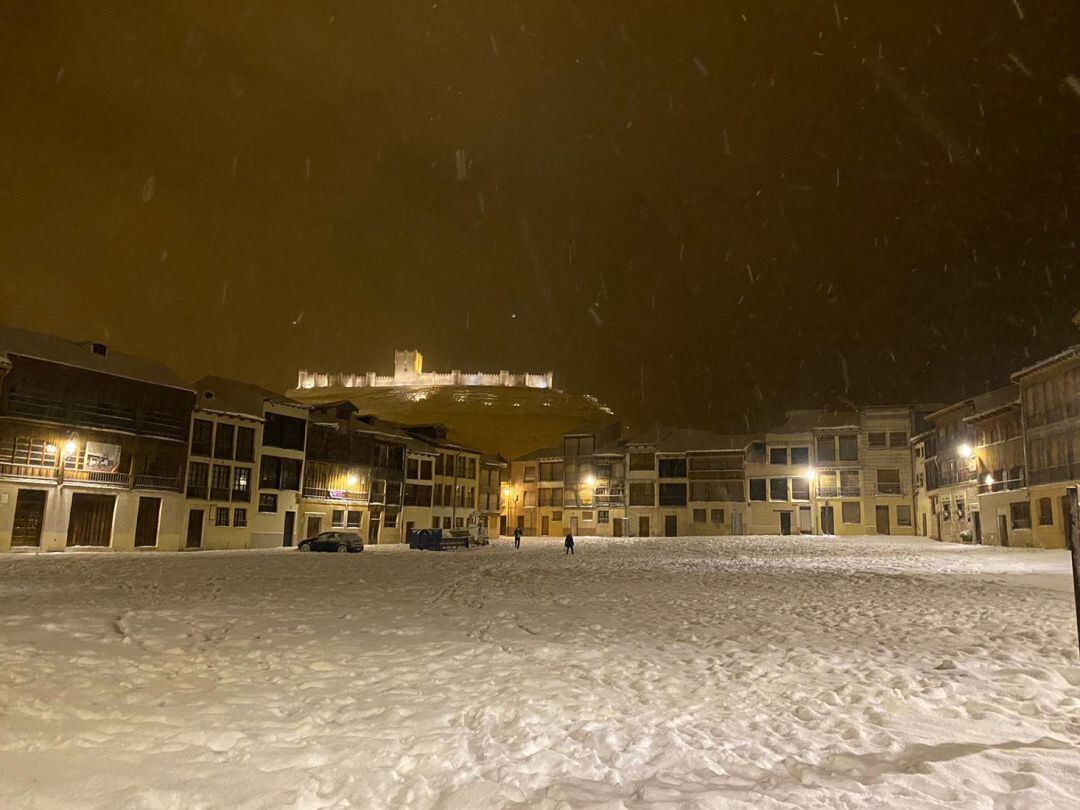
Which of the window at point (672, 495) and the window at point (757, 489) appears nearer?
the window at point (757, 489)

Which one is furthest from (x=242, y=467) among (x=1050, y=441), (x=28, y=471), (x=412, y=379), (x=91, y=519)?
(x=412, y=379)

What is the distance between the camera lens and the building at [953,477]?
52125 mm

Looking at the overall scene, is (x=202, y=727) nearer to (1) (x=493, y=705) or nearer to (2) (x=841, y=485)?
(1) (x=493, y=705)

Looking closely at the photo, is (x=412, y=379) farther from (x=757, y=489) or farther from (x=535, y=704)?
(x=535, y=704)

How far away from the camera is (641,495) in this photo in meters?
82.1

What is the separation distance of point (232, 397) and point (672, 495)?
47.9m

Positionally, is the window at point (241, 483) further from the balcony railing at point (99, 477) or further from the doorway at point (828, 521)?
the doorway at point (828, 521)

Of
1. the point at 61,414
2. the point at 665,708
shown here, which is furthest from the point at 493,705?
the point at 61,414

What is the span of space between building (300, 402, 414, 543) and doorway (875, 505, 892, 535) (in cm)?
4596

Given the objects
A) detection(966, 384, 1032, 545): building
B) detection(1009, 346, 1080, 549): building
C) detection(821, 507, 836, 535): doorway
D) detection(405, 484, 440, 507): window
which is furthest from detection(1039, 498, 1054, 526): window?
detection(405, 484, 440, 507): window

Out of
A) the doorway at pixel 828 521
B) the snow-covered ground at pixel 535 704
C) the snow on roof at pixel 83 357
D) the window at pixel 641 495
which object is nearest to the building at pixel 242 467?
the snow on roof at pixel 83 357

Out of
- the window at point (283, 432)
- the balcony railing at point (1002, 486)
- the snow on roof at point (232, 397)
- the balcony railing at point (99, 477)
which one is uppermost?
the snow on roof at point (232, 397)

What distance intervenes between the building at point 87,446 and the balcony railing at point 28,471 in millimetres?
51

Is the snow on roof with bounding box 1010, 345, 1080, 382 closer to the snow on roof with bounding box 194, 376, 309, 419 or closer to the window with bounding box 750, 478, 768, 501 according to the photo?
the window with bounding box 750, 478, 768, 501
